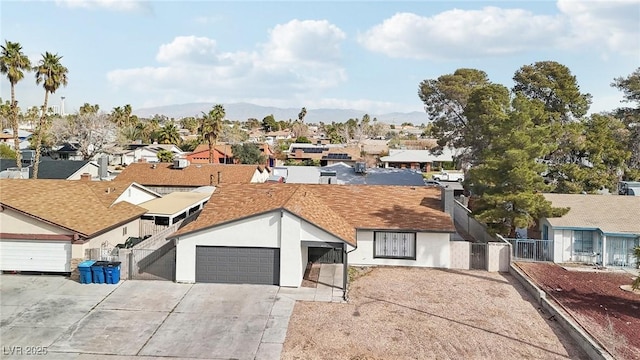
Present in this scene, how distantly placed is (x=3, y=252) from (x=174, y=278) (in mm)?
8353

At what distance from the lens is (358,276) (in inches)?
939

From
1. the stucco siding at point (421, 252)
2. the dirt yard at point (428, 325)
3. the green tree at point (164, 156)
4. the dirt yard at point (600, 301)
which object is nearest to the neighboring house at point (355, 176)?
the stucco siding at point (421, 252)

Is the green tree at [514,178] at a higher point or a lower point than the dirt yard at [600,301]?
higher

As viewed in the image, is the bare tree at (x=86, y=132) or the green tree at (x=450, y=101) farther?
the bare tree at (x=86, y=132)

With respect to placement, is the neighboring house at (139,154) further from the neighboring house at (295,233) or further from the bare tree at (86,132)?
the neighboring house at (295,233)

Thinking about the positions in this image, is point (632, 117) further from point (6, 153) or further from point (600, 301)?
point (6, 153)

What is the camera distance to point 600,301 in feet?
66.9

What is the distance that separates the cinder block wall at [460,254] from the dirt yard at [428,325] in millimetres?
2390

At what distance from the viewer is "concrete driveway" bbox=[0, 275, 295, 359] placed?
604 inches

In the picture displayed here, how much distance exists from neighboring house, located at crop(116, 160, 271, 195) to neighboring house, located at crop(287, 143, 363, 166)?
28902 mm

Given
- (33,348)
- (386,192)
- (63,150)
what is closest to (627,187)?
(386,192)

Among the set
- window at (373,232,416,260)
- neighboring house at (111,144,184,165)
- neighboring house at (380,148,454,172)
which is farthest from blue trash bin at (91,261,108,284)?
neighboring house at (380,148,454,172)

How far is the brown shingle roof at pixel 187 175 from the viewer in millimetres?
45219

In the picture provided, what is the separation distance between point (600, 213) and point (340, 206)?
590 inches
